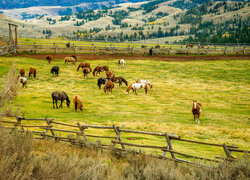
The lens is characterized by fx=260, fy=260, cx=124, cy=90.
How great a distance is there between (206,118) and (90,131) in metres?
9.09

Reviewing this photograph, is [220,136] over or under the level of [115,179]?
under

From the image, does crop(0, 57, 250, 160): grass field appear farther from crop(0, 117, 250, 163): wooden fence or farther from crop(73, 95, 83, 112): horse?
crop(0, 117, 250, 163): wooden fence

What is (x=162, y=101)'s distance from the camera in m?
24.9

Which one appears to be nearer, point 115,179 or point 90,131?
point 115,179

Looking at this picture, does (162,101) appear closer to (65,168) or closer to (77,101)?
(77,101)

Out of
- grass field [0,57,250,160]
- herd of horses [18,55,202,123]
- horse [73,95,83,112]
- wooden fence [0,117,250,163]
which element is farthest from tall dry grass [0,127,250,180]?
horse [73,95,83,112]

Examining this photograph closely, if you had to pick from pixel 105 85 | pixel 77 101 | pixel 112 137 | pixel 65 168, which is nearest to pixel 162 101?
pixel 105 85

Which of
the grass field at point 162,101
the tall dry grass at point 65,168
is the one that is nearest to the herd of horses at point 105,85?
the grass field at point 162,101

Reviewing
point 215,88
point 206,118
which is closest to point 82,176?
point 206,118

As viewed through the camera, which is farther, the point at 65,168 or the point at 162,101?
the point at 162,101

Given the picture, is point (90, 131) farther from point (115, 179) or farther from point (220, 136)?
point (115, 179)

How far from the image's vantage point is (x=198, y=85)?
32.3 m

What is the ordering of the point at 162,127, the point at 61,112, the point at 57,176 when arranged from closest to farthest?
the point at 57,176, the point at 162,127, the point at 61,112

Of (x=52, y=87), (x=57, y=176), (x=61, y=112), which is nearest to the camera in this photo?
(x=57, y=176)
